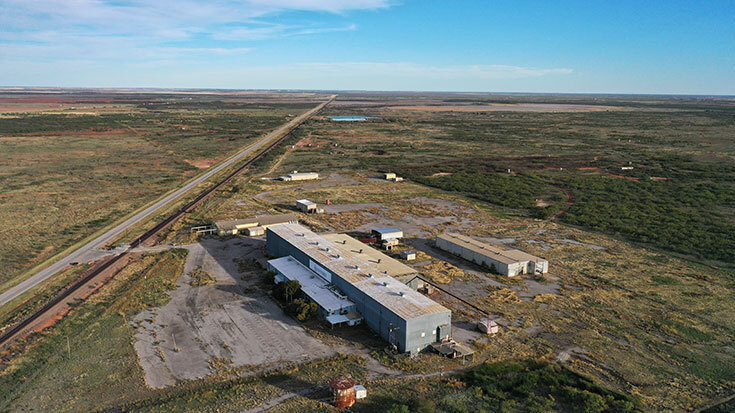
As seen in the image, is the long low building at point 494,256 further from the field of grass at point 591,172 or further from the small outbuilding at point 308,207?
the small outbuilding at point 308,207

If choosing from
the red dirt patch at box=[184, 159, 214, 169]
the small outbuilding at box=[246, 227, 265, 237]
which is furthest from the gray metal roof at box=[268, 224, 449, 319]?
the red dirt patch at box=[184, 159, 214, 169]

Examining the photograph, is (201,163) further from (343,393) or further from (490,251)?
(343,393)

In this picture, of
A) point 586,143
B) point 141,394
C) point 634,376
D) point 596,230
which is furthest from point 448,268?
point 586,143

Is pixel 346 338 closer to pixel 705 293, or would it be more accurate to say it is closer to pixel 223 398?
pixel 223 398

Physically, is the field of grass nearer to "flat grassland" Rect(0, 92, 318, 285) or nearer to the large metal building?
"flat grassland" Rect(0, 92, 318, 285)

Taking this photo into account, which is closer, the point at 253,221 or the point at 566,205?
the point at 253,221

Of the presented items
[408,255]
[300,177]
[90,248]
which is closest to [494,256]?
[408,255]
